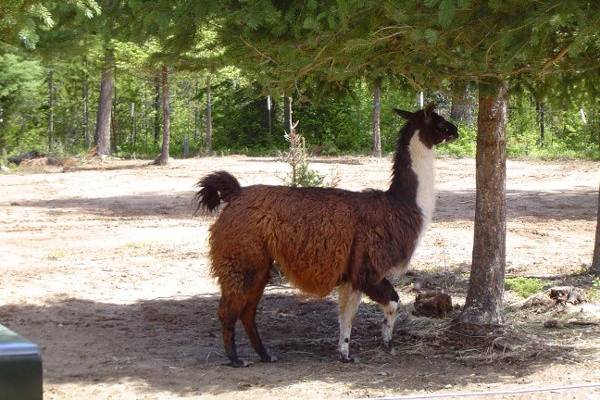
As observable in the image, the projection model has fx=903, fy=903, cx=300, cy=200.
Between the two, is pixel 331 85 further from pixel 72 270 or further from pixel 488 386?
pixel 72 270

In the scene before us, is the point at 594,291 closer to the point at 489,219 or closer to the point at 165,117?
the point at 489,219

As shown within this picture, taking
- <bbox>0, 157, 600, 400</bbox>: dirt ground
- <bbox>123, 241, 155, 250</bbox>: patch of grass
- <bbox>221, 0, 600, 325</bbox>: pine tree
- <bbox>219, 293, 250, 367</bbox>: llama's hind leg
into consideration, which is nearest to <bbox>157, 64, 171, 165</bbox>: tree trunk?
<bbox>0, 157, 600, 400</bbox>: dirt ground

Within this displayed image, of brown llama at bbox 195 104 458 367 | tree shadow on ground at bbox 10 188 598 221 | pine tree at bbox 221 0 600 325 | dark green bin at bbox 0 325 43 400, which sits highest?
pine tree at bbox 221 0 600 325

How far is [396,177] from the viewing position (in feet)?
28.5

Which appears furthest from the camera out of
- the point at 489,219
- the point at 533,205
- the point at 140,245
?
the point at 533,205

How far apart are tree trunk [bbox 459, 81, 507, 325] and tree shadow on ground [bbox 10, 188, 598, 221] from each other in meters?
7.52

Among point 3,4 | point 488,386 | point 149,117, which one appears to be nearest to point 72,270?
point 3,4

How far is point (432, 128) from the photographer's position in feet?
28.5

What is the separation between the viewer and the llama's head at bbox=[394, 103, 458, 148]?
8.65m

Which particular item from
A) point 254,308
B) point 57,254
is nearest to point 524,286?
point 254,308

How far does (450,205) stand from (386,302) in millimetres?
10537

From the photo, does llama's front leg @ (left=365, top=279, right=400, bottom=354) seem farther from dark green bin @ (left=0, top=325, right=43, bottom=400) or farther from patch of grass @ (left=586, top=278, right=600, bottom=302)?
dark green bin @ (left=0, top=325, right=43, bottom=400)

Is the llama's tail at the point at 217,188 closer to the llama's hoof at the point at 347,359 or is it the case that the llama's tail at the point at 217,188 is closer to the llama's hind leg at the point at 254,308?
the llama's hind leg at the point at 254,308

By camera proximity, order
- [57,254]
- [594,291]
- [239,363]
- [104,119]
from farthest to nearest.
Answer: [104,119]
[57,254]
[594,291]
[239,363]
